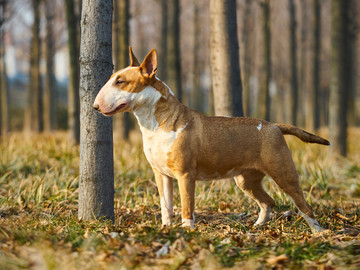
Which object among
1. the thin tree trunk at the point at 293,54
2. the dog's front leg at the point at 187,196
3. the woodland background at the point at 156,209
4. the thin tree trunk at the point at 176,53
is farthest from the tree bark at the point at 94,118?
the thin tree trunk at the point at 293,54

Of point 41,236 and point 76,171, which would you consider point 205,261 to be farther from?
point 76,171

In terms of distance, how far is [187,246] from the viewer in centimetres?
303

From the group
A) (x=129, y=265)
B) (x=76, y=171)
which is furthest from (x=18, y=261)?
(x=76, y=171)

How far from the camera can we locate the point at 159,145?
3.61 metres

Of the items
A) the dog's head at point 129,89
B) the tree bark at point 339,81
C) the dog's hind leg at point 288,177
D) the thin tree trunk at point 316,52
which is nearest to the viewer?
the dog's head at point 129,89

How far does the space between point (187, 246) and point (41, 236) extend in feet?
3.99

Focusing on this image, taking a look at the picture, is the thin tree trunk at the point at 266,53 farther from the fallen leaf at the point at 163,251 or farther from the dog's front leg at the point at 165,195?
the fallen leaf at the point at 163,251

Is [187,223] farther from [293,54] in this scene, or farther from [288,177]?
[293,54]

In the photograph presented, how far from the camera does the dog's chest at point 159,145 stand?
3600mm

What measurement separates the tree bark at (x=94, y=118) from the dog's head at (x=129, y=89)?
57cm

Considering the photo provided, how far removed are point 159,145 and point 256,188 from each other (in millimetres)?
1382

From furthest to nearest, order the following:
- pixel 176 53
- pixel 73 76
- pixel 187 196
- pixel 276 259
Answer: pixel 176 53 < pixel 73 76 < pixel 187 196 < pixel 276 259

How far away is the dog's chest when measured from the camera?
11.8ft

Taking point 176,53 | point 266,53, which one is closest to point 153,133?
point 176,53
